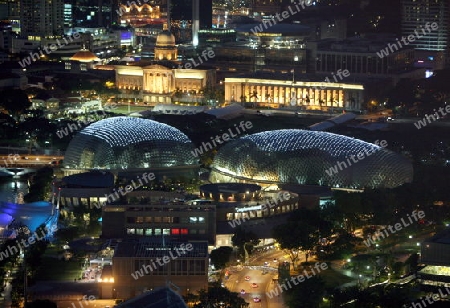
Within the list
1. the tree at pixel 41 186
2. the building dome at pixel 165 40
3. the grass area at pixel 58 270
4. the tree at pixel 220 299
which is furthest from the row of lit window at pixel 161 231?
the building dome at pixel 165 40

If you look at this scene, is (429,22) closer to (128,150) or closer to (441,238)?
(128,150)

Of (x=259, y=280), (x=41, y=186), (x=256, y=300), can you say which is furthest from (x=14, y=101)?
(x=256, y=300)

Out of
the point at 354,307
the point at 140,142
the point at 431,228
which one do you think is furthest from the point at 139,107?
the point at 354,307

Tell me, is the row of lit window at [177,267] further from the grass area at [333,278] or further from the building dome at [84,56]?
the building dome at [84,56]

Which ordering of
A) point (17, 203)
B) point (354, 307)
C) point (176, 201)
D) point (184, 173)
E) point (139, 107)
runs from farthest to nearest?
point (139, 107) → point (184, 173) → point (17, 203) → point (176, 201) → point (354, 307)

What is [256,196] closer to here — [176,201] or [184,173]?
[176,201]

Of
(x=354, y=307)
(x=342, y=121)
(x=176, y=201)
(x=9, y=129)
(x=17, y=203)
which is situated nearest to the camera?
(x=354, y=307)

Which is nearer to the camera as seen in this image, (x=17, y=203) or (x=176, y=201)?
(x=176, y=201)
